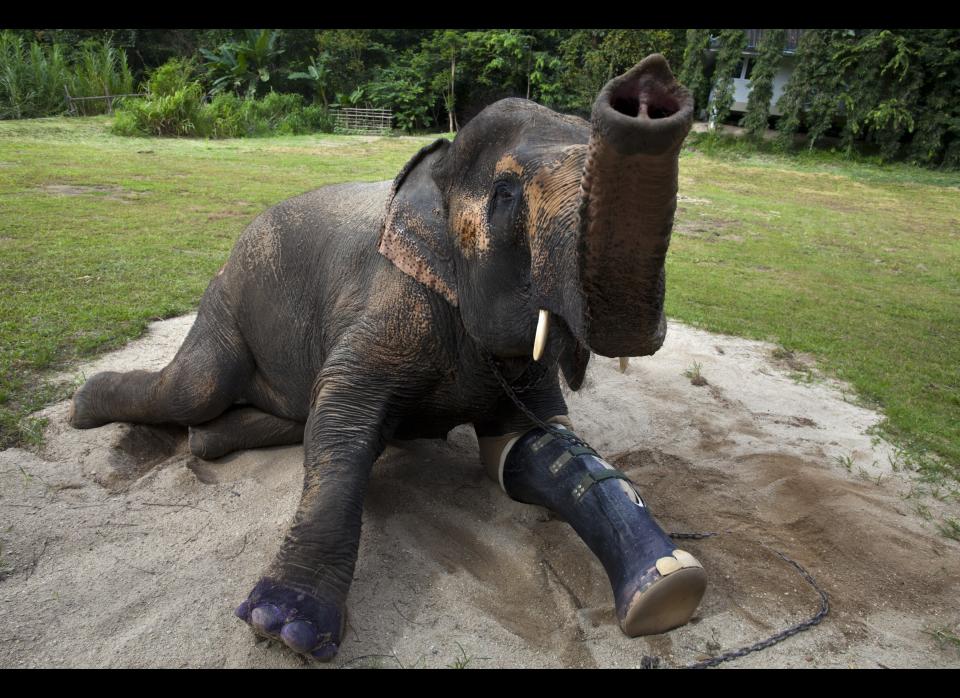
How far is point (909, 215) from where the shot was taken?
13.3 meters

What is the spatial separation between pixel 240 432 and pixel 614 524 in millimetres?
2033

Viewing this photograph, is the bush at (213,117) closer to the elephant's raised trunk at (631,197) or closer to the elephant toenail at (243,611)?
the elephant toenail at (243,611)

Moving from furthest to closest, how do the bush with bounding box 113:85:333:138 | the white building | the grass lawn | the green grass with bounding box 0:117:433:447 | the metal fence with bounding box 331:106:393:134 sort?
the metal fence with bounding box 331:106:393:134 → the white building → the bush with bounding box 113:85:333:138 → the grass lawn → the green grass with bounding box 0:117:433:447

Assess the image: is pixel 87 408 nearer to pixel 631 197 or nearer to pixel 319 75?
pixel 631 197

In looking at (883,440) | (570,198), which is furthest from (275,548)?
(883,440)

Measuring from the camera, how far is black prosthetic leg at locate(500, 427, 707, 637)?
255 centimetres

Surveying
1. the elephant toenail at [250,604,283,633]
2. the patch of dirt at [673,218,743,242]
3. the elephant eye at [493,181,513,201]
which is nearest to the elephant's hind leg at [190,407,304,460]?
the elephant toenail at [250,604,283,633]

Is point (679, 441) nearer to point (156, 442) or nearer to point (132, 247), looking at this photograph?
point (156, 442)

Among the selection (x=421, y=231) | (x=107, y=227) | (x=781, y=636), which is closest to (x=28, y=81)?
(x=107, y=227)

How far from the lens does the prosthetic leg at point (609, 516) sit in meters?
2.55

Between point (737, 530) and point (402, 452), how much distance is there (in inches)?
68.3

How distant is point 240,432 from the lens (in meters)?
3.75

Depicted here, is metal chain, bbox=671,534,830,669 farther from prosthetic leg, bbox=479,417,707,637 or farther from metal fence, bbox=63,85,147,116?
metal fence, bbox=63,85,147,116

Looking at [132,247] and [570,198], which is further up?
[570,198]
